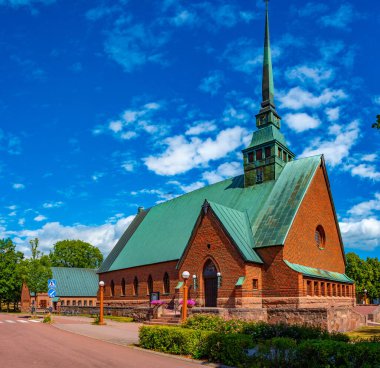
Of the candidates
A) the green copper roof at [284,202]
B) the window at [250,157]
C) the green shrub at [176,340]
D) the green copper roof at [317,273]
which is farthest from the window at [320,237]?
the green shrub at [176,340]

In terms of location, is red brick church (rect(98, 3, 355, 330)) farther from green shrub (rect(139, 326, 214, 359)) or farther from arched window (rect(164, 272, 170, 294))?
green shrub (rect(139, 326, 214, 359))

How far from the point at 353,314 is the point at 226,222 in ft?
35.2

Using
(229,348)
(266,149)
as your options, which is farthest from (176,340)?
(266,149)

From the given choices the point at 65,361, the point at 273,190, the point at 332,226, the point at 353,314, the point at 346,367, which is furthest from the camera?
the point at 332,226

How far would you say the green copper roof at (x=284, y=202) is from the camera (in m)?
31.0

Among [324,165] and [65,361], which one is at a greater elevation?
[324,165]

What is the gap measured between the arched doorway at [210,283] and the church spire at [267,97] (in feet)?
48.6

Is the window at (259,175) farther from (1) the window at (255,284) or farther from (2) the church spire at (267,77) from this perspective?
(1) the window at (255,284)

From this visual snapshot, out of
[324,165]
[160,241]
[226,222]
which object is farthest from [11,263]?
[324,165]

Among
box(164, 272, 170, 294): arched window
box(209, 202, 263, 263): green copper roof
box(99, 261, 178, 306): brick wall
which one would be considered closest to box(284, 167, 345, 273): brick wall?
box(209, 202, 263, 263): green copper roof

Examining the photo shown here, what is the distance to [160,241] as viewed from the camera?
139 ft

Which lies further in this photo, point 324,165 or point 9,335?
point 324,165

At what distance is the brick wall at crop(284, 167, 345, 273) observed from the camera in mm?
31420

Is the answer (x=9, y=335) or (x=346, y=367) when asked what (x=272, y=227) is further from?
(x=346, y=367)
